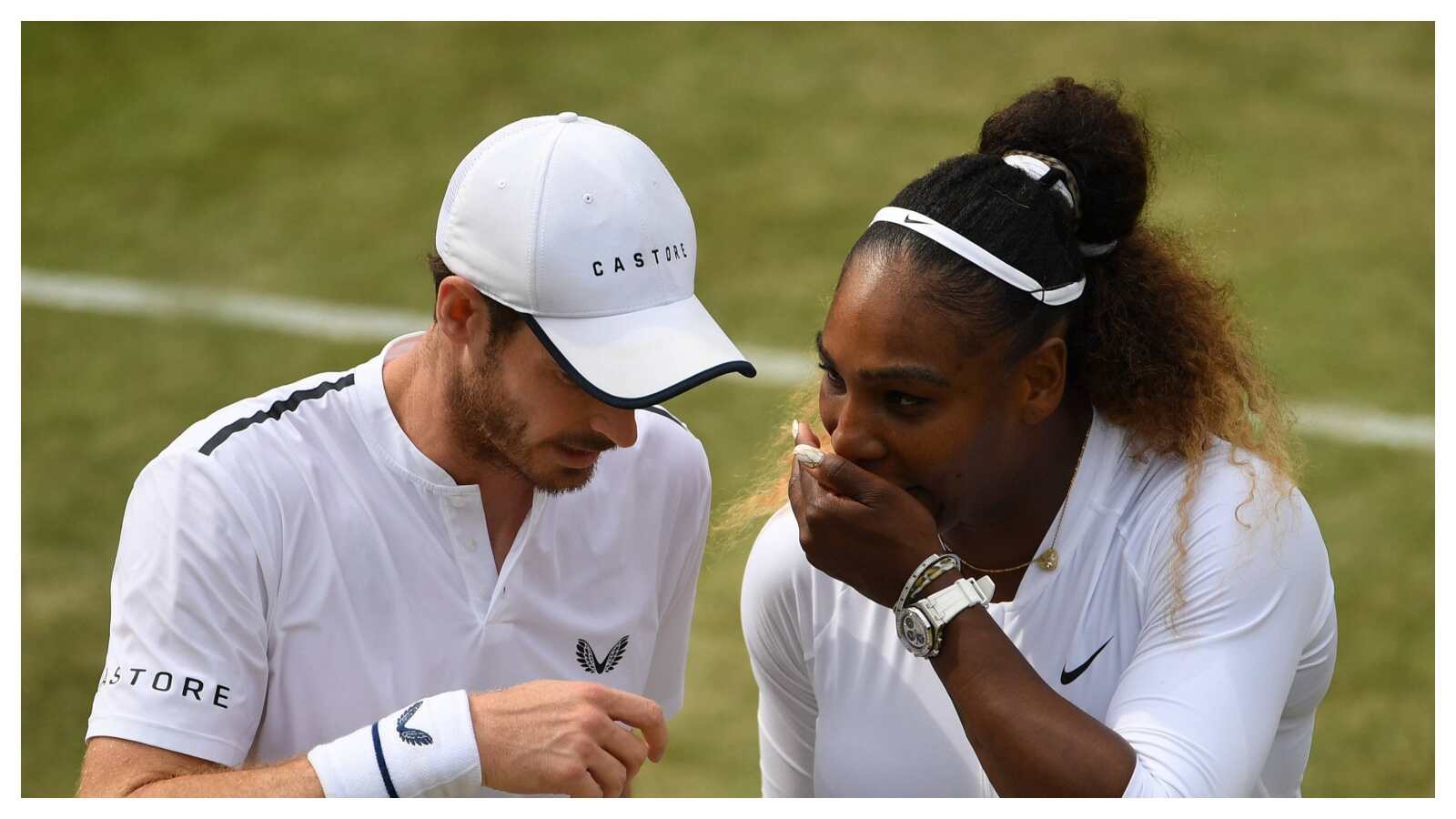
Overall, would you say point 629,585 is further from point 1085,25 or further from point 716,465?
point 1085,25

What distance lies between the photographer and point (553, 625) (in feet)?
11.5

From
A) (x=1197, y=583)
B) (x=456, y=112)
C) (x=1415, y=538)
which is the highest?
(x=1197, y=583)

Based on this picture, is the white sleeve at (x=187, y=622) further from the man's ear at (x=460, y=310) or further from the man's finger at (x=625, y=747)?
the man's finger at (x=625, y=747)

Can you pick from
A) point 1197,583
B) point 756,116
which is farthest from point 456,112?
point 1197,583

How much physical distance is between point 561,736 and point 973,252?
108 centimetres

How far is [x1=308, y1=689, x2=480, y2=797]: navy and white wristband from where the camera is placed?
2902mm

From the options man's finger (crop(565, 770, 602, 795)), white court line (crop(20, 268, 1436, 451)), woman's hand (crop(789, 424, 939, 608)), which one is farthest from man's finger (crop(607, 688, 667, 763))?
white court line (crop(20, 268, 1436, 451))

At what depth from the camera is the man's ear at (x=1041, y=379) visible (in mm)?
3105

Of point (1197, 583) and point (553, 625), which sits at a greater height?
point (1197, 583)

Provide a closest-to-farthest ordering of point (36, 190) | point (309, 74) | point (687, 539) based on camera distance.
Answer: point (687, 539)
point (36, 190)
point (309, 74)

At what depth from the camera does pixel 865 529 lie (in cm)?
301

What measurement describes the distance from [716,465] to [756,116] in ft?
11.4

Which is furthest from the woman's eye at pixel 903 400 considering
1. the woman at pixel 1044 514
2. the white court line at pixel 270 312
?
the white court line at pixel 270 312

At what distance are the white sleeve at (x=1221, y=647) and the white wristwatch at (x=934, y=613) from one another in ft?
1.05
